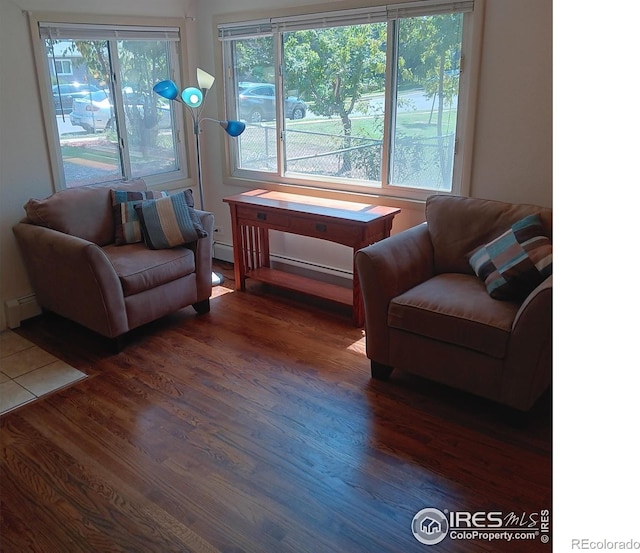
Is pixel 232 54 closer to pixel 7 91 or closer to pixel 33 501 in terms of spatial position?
pixel 7 91

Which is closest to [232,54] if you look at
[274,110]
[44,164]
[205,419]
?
[274,110]

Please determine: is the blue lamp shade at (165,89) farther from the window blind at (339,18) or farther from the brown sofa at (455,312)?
the brown sofa at (455,312)

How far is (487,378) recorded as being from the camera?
2.41m

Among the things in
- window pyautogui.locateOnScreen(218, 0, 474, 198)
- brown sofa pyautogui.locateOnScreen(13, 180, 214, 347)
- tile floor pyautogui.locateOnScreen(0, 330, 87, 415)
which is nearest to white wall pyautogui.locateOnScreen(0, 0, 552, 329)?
window pyautogui.locateOnScreen(218, 0, 474, 198)

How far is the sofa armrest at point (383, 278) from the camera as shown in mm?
2644

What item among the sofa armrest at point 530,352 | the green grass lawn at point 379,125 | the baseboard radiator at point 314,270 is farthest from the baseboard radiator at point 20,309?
the sofa armrest at point 530,352

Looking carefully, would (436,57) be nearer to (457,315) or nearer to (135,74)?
(457,315)

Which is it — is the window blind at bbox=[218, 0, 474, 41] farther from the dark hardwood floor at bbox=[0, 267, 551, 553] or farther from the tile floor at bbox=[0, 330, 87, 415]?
the tile floor at bbox=[0, 330, 87, 415]

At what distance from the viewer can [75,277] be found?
3053 mm

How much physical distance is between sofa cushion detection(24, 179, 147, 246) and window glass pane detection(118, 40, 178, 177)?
68 centimetres

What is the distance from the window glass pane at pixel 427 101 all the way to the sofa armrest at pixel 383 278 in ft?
2.50

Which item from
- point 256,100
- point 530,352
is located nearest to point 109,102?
point 256,100
